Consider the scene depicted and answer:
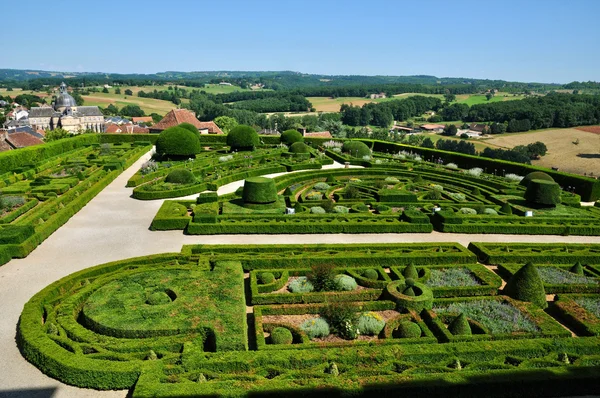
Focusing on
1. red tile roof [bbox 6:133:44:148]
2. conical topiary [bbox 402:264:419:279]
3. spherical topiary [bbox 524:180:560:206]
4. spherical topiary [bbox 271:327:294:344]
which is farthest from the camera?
red tile roof [bbox 6:133:44:148]

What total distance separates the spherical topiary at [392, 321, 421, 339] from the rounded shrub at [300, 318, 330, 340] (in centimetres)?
215

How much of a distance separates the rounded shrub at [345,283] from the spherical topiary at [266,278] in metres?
2.42

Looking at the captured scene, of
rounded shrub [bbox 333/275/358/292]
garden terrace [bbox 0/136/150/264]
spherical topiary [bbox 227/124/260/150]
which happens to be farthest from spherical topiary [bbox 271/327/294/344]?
spherical topiary [bbox 227/124/260/150]

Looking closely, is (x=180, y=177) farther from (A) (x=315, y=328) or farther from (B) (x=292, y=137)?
(B) (x=292, y=137)

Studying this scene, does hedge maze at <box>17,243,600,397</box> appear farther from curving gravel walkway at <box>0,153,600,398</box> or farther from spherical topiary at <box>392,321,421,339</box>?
curving gravel walkway at <box>0,153,600,398</box>

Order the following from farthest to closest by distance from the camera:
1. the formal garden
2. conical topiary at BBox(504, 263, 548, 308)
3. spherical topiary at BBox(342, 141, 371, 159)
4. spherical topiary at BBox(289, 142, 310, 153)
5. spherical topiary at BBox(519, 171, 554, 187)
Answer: spherical topiary at BBox(342, 141, 371, 159) → spherical topiary at BBox(289, 142, 310, 153) → spherical topiary at BBox(519, 171, 554, 187) → conical topiary at BBox(504, 263, 548, 308) → the formal garden

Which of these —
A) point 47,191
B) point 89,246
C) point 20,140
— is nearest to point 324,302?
point 89,246

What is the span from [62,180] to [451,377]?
28.5 metres

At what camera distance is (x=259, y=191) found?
23250mm

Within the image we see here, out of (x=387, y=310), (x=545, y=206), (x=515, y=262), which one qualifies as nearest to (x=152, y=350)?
(x=387, y=310)

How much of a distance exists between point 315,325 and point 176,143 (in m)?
28.0

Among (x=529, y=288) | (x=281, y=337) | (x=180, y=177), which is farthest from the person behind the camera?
(x=180, y=177)

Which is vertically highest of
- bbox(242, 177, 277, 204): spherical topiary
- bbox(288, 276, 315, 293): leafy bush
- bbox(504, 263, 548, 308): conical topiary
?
bbox(242, 177, 277, 204): spherical topiary

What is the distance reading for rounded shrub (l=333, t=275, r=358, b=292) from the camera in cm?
1448
